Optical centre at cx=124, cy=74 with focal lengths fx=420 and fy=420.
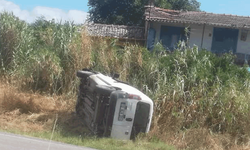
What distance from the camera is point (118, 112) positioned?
28.8ft

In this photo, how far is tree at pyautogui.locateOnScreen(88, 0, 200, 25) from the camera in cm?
3800

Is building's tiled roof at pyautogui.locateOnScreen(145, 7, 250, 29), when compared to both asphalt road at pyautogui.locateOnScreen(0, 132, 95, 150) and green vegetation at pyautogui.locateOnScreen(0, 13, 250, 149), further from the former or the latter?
asphalt road at pyautogui.locateOnScreen(0, 132, 95, 150)

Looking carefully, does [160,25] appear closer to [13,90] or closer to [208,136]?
[13,90]

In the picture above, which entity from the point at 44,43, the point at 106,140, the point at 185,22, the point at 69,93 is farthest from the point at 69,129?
the point at 185,22

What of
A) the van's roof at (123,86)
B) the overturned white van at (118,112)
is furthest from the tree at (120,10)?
the overturned white van at (118,112)

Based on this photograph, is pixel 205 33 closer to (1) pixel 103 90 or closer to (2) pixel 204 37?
(2) pixel 204 37

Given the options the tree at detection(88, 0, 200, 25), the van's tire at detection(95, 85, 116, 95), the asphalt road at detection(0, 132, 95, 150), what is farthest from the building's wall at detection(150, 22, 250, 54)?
the asphalt road at detection(0, 132, 95, 150)

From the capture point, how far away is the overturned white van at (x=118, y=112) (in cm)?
875

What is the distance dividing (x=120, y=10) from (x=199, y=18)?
11.0 meters

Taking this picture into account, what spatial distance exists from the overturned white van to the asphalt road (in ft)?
2.67

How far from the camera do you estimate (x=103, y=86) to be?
8.95 m

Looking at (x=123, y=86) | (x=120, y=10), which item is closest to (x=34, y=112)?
(x=123, y=86)

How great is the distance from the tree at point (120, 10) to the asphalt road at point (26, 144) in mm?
29800

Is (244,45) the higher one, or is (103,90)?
(244,45)
